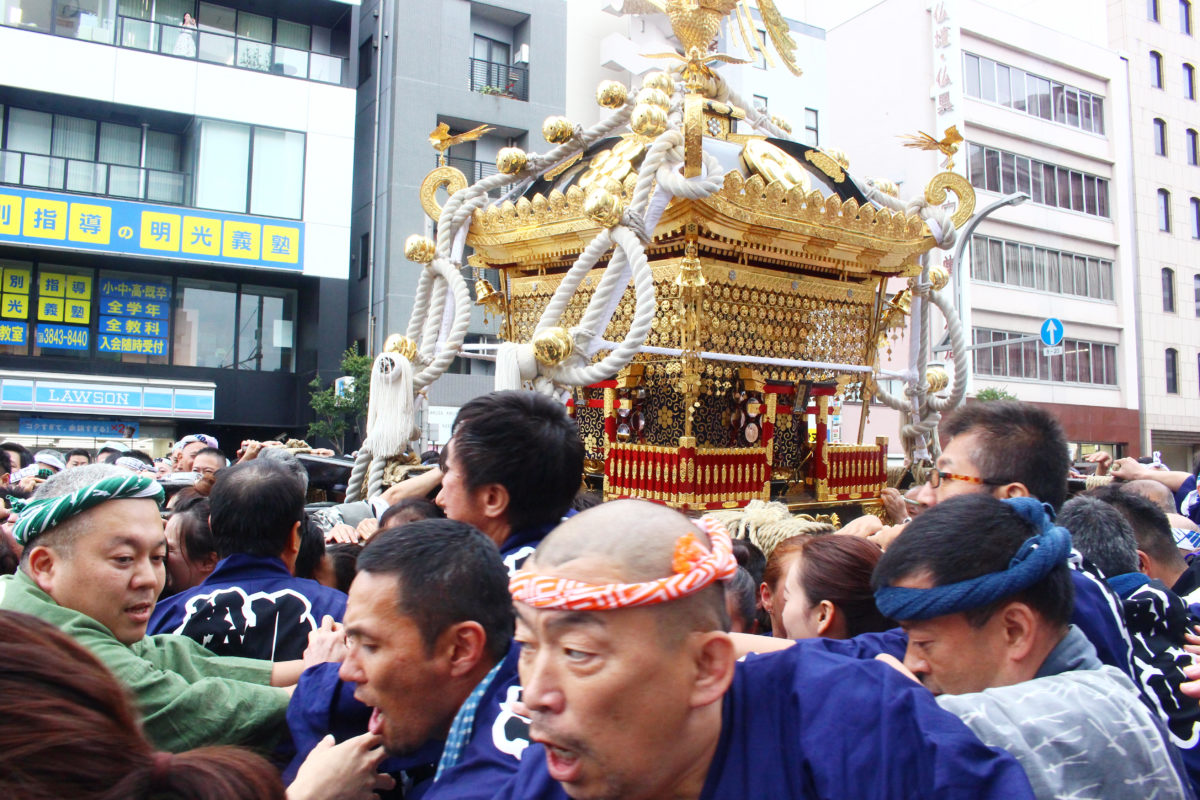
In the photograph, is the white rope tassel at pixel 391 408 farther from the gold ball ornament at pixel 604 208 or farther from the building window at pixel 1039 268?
the building window at pixel 1039 268

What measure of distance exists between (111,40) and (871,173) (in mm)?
19835

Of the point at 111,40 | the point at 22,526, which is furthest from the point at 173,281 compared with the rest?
the point at 22,526

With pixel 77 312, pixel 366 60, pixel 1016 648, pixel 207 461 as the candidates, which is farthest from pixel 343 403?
pixel 1016 648

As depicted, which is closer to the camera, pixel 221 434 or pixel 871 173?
pixel 221 434

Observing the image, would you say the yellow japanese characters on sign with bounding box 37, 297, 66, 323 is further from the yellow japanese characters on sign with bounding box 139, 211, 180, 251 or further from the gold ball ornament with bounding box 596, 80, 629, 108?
the gold ball ornament with bounding box 596, 80, 629, 108

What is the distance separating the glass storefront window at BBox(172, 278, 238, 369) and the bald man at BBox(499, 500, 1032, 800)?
1806 cm

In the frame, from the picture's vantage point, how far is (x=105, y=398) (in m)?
15.8

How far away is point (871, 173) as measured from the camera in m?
25.7

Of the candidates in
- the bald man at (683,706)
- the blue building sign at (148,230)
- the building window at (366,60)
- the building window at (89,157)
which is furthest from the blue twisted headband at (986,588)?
the building window at (366,60)

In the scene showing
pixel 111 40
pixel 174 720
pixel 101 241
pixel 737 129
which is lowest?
pixel 174 720

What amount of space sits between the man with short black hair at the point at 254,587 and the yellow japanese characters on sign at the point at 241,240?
1546 cm

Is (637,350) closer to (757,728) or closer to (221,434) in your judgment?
(757,728)

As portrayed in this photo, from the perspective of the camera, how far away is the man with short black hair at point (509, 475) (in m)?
2.10

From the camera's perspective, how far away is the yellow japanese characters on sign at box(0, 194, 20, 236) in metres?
14.7
